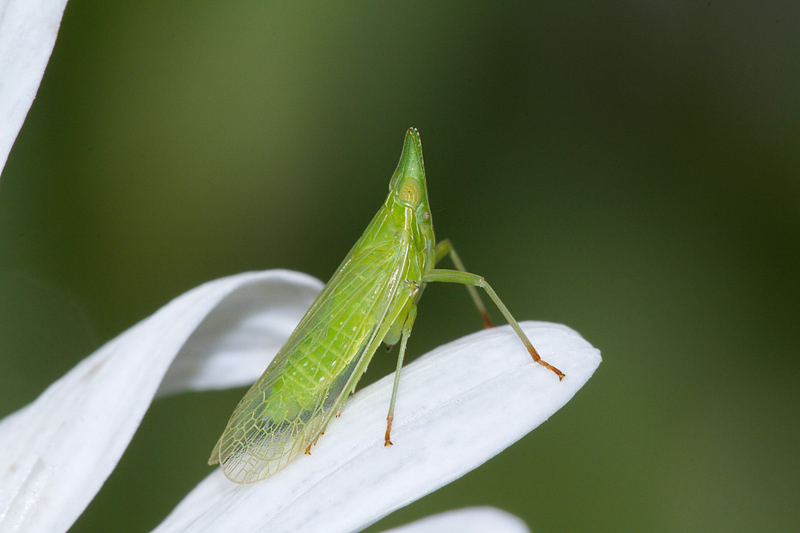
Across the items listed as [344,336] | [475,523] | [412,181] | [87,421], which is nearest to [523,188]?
[412,181]

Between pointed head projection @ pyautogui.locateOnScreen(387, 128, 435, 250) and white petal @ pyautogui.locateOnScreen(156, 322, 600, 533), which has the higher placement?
pointed head projection @ pyautogui.locateOnScreen(387, 128, 435, 250)

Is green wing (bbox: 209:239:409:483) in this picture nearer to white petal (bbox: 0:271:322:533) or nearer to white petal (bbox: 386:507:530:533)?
white petal (bbox: 0:271:322:533)

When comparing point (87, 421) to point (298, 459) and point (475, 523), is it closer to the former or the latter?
point (298, 459)

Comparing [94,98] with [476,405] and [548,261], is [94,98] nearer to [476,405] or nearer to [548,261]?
[548,261]

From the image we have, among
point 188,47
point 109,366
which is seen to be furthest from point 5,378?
point 188,47

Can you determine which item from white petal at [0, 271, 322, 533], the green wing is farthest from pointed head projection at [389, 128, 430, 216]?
white petal at [0, 271, 322, 533]

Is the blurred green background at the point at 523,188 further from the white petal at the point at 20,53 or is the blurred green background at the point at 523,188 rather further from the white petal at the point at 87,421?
the white petal at the point at 20,53
